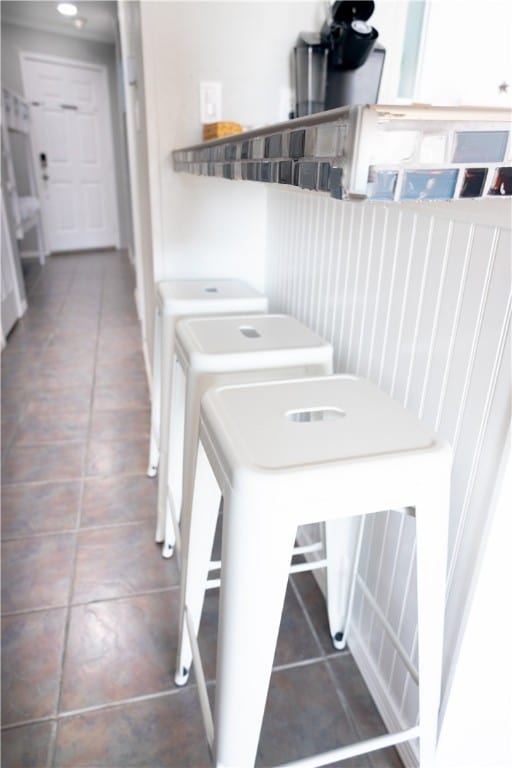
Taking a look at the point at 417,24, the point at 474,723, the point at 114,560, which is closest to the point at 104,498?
the point at 114,560

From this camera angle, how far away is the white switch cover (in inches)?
65.5

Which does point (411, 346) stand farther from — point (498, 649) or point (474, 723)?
point (474, 723)

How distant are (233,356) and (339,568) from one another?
1.97ft

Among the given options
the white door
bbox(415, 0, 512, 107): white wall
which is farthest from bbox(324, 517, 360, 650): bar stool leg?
the white door

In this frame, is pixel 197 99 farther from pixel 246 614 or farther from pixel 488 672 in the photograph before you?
pixel 488 672

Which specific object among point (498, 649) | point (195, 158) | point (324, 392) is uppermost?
point (195, 158)

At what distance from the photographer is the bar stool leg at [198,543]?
948mm

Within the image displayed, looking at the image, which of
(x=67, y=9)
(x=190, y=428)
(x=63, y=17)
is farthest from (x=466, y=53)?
(x=63, y=17)

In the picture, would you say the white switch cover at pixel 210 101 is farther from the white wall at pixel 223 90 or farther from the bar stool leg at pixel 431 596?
the bar stool leg at pixel 431 596

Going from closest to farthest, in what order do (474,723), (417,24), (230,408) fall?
(230,408) → (474,723) → (417,24)

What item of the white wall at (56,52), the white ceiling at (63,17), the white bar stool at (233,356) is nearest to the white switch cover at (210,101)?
the white bar stool at (233,356)

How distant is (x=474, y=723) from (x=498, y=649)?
0.18m

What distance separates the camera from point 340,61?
140cm

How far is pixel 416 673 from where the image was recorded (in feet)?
3.25
